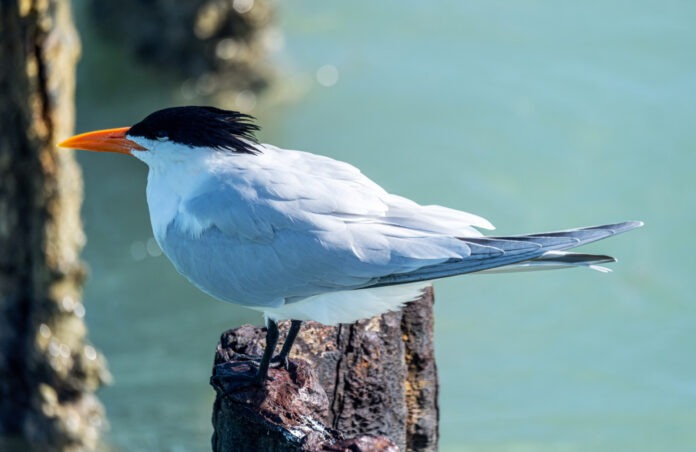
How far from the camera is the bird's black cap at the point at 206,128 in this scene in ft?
14.0

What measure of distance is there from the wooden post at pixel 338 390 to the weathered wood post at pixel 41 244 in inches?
104

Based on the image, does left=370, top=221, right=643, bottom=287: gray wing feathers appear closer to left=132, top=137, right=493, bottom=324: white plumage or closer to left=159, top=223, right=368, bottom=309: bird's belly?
left=132, top=137, right=493, bottom=324: white plumage

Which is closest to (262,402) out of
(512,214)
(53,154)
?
(53,154)

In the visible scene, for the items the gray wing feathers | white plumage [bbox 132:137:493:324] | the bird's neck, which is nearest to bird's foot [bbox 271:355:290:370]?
white plumage [bbox 132:137:493:324]

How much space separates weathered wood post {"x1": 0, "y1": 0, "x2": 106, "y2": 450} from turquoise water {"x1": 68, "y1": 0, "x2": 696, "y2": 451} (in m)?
0.66

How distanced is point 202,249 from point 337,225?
536 mm

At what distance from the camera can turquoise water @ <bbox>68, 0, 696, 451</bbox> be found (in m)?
7.90

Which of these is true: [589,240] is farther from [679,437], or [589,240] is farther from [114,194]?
[114,194]

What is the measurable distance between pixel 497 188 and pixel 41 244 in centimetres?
439

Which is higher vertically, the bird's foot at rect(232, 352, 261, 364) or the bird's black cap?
the bird's black cap

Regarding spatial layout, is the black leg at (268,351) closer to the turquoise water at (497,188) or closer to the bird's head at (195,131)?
the bird's head at (195,131)

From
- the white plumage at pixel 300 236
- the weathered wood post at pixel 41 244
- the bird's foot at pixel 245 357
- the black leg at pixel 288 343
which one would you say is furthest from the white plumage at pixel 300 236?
the weathered wood post at pixel 41 244

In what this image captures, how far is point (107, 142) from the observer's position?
4488 millimetres

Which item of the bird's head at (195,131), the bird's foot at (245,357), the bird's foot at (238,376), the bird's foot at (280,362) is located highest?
the bird's head at (195,131)
